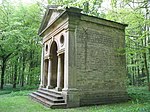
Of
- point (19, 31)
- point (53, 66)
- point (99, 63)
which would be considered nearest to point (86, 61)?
point (99, 63)

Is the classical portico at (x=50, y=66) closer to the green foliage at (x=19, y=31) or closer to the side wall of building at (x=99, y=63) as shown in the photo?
the side wall of building at (x=99, y=63)

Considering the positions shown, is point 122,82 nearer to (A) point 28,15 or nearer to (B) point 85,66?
(B) point 85,66

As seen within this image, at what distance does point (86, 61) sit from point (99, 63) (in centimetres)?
Result: 99

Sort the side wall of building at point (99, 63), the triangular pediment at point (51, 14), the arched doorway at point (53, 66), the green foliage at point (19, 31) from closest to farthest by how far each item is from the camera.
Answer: the side wall of building at point (99, 63)
the triangular pediment at point (51, 14)
the arched doorway at point (53, 66)
the green foliage at point (19, 31)

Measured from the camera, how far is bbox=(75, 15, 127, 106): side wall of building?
34.1 ft

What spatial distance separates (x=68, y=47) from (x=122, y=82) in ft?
15.4

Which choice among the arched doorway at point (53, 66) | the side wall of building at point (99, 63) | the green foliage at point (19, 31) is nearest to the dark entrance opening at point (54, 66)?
the arched doorway at point (53, 66)

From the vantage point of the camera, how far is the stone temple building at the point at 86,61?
9945mm

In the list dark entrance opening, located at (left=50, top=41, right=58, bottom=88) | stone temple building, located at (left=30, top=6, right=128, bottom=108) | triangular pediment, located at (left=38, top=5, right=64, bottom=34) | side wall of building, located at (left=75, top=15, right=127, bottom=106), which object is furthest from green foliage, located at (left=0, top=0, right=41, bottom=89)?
side wall of building, located at (left=75, top=15, right=127, bottom=106)

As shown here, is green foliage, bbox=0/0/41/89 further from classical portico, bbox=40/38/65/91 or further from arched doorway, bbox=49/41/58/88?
arched doorway, bbox=49/41/58/88

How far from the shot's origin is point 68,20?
400 inches

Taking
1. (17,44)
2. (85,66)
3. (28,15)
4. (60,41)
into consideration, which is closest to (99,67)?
(85,66)

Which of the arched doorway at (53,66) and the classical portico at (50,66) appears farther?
the arched doorway at (53,66)

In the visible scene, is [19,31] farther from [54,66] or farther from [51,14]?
[54,66]
